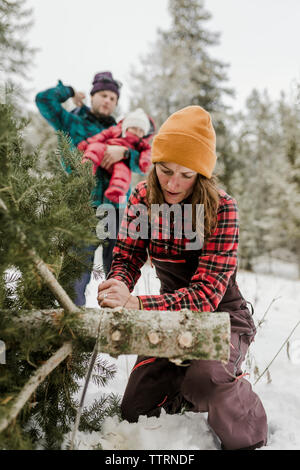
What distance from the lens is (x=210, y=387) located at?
1.51 metres

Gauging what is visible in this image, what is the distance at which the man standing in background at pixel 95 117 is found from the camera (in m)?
2.95

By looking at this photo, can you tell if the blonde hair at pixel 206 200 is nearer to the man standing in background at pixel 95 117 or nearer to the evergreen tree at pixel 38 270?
the evergreen tree at pixel 38 270

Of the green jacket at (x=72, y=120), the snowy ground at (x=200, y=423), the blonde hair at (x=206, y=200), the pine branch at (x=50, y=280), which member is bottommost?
the snowy ground at (x=200, y=423)

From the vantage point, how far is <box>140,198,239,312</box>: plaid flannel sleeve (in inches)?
63.2

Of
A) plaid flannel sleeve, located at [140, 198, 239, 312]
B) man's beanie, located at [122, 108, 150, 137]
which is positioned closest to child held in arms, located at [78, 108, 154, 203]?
man's beanie, located at [122, 108, 150, 137]

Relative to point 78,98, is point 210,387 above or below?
below

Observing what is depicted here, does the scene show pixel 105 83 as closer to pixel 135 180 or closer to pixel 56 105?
pixel 56 105

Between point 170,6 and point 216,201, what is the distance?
13154 mm

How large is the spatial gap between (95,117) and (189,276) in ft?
6.91

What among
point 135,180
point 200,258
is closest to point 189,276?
point 200,258

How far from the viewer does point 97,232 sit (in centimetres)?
159

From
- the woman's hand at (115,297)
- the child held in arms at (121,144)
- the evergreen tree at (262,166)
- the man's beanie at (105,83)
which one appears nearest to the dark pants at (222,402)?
the woman's hand at (115,297)

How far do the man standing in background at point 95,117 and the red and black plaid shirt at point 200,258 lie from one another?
2.61 feet

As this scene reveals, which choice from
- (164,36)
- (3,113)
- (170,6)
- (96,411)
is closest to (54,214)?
(3,113)
